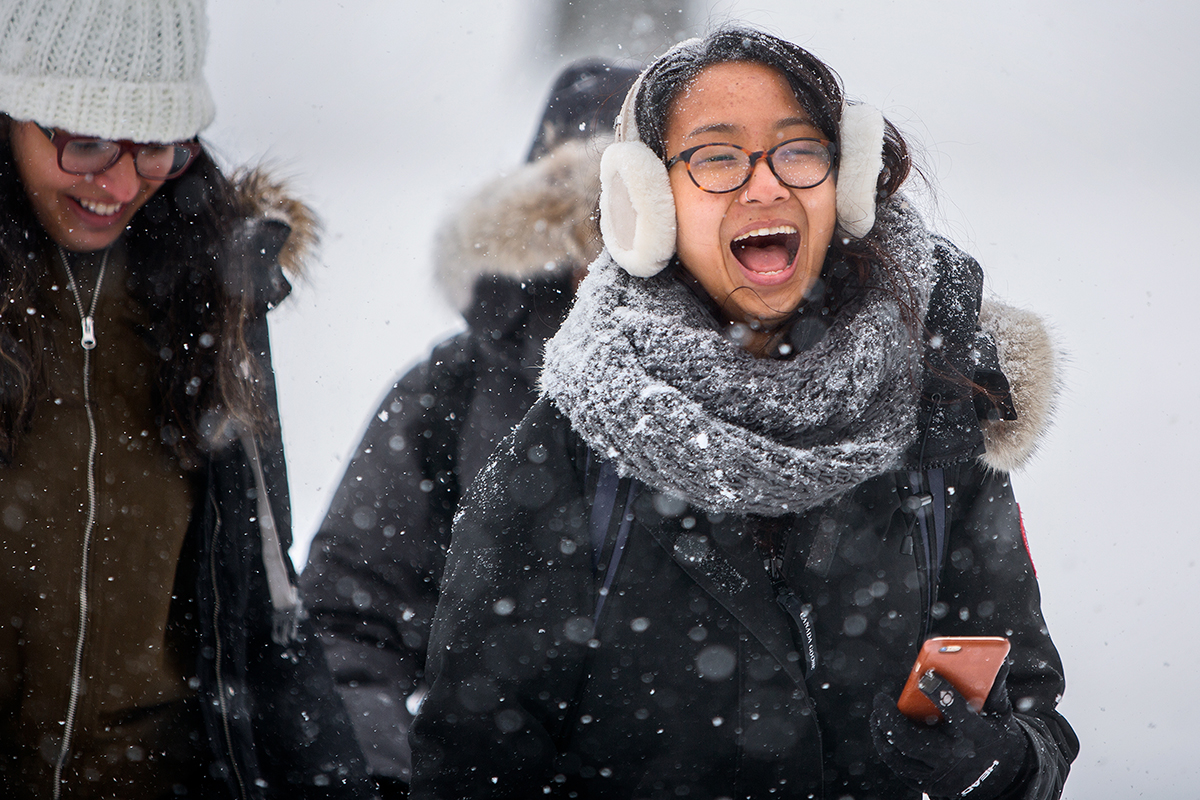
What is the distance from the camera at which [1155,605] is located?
4.57 m

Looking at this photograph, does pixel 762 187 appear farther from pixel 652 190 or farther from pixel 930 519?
pixel 930 519

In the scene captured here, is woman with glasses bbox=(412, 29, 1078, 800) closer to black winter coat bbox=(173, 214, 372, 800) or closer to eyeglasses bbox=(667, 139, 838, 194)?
eyeglasses bbox=(667, 139, 838, 194)

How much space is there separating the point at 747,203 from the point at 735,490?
21.3 inches

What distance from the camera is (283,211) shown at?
6.68 ft

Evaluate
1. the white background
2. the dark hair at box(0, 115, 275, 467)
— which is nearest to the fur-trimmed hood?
the dark hair at box(0, 115, 275, 467)

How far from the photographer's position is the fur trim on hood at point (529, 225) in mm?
2041

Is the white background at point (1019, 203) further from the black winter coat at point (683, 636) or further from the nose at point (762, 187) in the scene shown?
the nose at point (762, 187)

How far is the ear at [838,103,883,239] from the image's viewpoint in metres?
1.50

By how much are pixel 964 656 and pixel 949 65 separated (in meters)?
7.06

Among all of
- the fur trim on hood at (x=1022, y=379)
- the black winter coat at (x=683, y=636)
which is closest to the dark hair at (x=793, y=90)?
the fur trim on hood at (x=1022, y=379)

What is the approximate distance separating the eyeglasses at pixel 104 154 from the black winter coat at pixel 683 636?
3.32ft

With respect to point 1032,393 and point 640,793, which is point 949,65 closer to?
point 1032,393

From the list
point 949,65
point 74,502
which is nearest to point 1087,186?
point 949,65

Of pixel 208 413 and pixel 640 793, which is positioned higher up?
pixel 208 413
